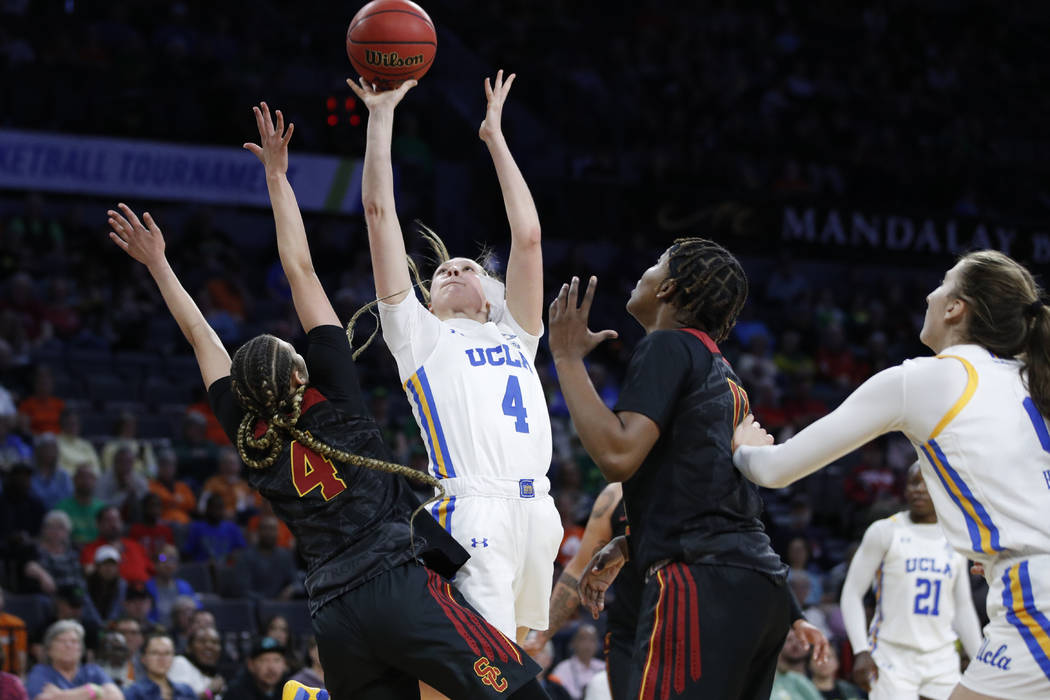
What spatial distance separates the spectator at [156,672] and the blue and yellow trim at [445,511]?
174 inches

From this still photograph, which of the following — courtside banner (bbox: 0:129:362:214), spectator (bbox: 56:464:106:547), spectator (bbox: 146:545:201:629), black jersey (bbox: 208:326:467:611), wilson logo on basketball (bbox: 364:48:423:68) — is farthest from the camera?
courtside banner (bbox: 0:129:362:214)

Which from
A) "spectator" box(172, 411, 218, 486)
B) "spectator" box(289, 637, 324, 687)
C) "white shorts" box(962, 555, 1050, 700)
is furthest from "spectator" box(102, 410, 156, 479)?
"white shorts" box(962, 555, 1050, 700)

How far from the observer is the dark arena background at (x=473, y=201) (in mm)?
11445

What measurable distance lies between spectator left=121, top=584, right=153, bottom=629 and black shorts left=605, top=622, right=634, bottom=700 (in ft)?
18.0

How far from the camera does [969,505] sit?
367cm

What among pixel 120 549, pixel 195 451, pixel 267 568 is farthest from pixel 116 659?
pixel 195 451

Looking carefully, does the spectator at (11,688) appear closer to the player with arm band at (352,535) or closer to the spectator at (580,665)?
the spectator at (580,665)

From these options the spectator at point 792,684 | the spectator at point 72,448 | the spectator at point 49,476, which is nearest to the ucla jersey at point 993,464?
the spectator at point 792,684

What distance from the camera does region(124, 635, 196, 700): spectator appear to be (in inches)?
330

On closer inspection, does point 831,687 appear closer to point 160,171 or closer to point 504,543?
point 504,543

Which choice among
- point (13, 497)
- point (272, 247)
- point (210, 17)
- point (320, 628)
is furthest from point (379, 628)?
point (210, 17)

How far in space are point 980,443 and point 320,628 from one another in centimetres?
205

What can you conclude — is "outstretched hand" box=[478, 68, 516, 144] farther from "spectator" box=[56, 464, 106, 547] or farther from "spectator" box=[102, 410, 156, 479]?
"spectator" box=[102, 410, 156, 479]

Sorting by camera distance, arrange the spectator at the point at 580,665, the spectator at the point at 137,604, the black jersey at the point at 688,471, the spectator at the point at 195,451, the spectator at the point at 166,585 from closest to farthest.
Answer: the black jersey at the point at 688,471 → the spectator at the point at 137,604 → the spectator at the point at 580,665 → the spectator at the point at 166,585 → the spectator at the point at 195,451
